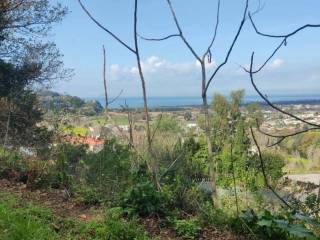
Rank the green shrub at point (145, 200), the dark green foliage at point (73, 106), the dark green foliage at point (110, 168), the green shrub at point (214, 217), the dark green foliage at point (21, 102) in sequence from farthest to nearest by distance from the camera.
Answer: the dark green foliage at point (21, 102) < the dark green foliage at point (73, 106) < the dark green foliage at point (110, 168) < the green shrub at point (145, 200) < the green shrub at point (214, 217)

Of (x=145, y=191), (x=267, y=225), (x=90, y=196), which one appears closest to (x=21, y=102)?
(x=90, y=196)

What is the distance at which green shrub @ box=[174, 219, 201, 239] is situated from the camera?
471 centimetres

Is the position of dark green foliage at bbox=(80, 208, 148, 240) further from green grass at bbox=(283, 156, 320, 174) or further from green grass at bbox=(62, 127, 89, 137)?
green grass at bbox=(283, 156, 320, 174)

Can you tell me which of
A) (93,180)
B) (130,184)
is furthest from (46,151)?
(130,184)

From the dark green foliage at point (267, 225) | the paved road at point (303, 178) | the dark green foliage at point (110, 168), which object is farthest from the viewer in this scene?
the paved road at point (303, 178)

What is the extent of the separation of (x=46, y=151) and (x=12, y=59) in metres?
9.70

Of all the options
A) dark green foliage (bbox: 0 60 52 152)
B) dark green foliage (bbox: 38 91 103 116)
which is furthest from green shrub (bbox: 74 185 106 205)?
dark green foliage (bbox: 0 60 52 152)

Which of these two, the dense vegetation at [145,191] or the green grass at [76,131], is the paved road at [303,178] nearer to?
the dense vegetation at [145,191]

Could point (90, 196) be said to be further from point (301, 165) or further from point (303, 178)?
point (301, 165)

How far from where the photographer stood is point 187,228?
15.6ft

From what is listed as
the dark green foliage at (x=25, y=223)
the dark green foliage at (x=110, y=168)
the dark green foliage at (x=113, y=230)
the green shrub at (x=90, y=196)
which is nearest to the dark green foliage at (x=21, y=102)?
the dark green foliage at (x=110, y=168)

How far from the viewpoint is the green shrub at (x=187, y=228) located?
185 inches

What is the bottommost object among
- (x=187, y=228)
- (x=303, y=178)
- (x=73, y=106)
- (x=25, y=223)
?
(x=303, y=178)

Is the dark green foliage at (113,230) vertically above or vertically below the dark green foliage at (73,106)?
below
